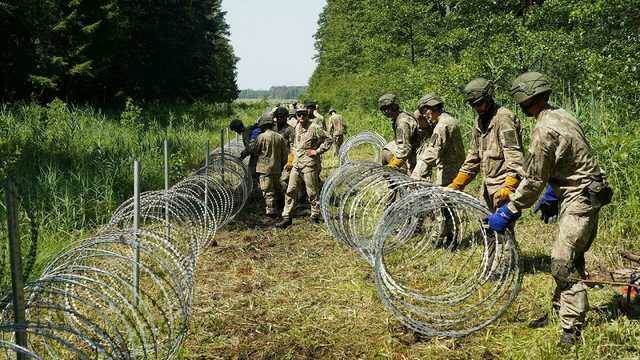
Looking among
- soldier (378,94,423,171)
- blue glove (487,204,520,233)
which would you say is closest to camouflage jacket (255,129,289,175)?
soldier (378,94,423,171)

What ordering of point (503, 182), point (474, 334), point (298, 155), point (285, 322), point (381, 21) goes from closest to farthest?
point (474, 334)
point (285, 322)
point (503, 182)
point (298, 155)
point (381, 21)

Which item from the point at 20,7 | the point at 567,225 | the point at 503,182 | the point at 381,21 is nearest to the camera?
the point at 567,225

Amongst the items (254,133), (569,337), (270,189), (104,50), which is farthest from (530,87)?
(104,50)

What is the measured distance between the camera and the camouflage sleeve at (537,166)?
3922mm

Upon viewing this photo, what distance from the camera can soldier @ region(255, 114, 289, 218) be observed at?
8945mm

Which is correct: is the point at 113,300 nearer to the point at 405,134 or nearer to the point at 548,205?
the point at 548,205

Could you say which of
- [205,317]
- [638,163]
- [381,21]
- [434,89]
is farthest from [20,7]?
[638,163]

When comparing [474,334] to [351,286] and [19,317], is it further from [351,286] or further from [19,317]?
[19,317]

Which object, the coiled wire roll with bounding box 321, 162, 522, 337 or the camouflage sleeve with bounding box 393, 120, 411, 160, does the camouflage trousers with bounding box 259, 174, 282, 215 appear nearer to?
the coiled wire roll with bounding box 321, 162, 522, 337

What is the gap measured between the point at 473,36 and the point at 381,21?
6080mm

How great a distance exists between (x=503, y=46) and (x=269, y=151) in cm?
774

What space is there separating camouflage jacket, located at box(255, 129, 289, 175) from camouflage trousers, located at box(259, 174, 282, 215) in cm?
12

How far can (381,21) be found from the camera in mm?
20672

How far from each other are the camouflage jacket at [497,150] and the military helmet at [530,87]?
1160mm
